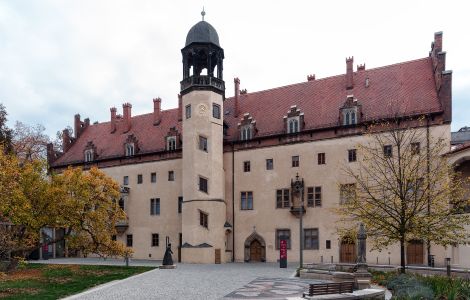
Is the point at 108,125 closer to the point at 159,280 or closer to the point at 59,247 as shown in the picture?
the point at 59,247

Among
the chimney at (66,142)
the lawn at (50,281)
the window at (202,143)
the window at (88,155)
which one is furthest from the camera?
the chimney at (66,142)

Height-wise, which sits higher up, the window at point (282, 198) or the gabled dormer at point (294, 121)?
the gabled dormer at point (294, 121)

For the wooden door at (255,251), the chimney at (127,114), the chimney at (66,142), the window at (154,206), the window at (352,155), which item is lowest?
the wooden door at (255,251)

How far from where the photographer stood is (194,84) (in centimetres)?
4156

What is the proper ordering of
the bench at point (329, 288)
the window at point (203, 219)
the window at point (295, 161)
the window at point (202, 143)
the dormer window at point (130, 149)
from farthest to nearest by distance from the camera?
the dormer window at point (130, 149) < the window at point (202, 143) < the window at point (203, 219) < the window at point (295, 161) < the bench at point (329, 288)

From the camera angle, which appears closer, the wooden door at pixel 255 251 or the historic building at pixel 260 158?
the historic building at pixel 260 158

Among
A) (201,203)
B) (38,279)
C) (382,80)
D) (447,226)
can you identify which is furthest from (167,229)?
(447,226)

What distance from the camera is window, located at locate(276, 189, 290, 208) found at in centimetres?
3984

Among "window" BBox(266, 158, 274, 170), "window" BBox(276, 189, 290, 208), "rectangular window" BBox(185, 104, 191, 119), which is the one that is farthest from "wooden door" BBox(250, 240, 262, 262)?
"rectangular window" BBox(185, 104, 191, 119)

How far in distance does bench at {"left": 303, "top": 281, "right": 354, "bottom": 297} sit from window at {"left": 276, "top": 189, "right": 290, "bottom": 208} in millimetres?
22657

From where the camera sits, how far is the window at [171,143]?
45.9 metres

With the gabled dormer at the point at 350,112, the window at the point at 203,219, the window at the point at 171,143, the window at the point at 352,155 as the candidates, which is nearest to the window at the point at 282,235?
the window at the point at 203,219

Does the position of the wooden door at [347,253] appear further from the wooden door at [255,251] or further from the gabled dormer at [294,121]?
the gabled dormer at [294,121]

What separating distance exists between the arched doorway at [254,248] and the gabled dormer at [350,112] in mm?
11838
